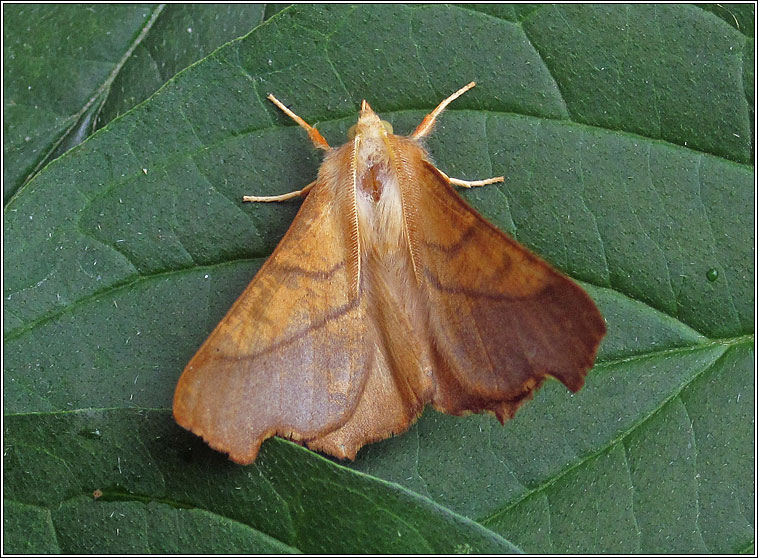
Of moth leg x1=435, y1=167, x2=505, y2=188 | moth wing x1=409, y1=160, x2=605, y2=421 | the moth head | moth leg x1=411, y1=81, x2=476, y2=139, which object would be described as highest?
the moth head

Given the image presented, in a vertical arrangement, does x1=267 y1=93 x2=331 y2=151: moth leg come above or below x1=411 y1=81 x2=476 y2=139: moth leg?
above

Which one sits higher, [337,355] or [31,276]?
[31,276]

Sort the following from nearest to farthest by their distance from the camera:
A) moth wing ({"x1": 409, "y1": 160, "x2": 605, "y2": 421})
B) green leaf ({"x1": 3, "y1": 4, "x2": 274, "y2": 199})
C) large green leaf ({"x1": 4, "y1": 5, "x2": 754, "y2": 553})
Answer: moth wing ({"x1": 409, "y1": 160, "x2": 605, "y2": 421}) → large green leaf ({"x1": 4, "y1": 5, "x2": 754, "y2": 553}) → green leaf ({"x1": 3, "y1": 4, "x2": 274, "y2": 199})

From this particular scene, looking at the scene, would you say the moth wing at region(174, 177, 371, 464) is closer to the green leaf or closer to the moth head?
the moth head

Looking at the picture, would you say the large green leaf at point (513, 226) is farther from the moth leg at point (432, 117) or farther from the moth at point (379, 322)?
the moth at point (379, 322)


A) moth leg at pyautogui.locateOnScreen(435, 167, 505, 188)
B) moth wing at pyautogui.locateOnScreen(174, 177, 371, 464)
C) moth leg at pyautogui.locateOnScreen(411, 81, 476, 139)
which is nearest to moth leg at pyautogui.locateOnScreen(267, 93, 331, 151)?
moth wing at pyautogui.locateOnScreen(174, 177, 371, 464)

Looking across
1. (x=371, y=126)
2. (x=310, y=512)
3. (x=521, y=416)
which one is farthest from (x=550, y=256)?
(x=310, y=512)

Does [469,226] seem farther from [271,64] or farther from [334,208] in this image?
[271,64]

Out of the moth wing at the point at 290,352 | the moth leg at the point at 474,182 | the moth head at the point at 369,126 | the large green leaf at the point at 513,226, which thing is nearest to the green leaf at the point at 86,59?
the large green leaf at the point at 513,226
